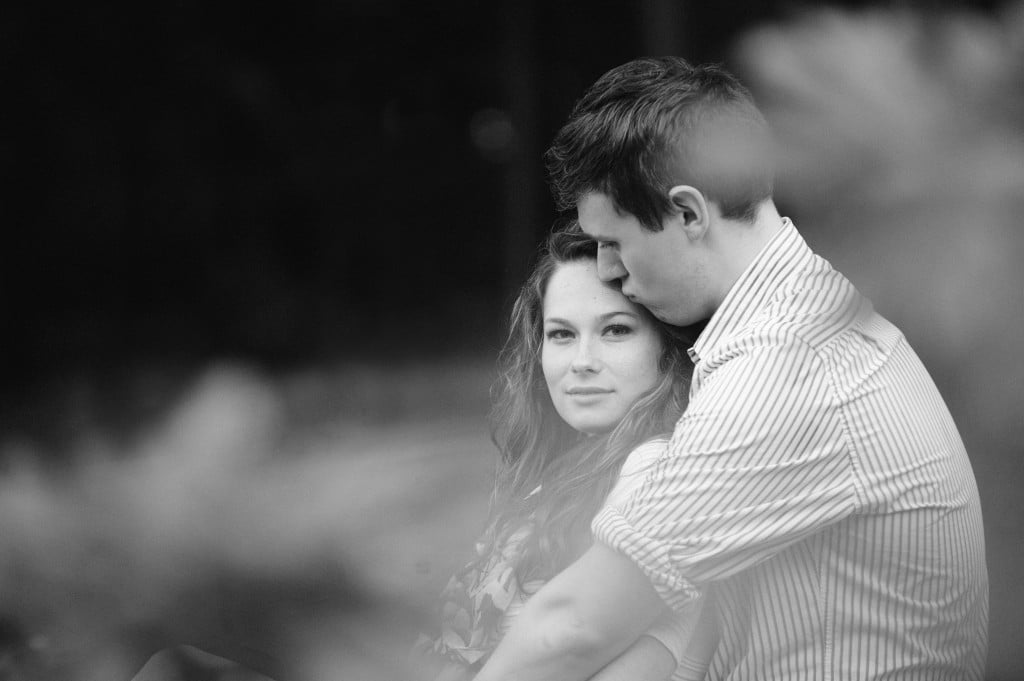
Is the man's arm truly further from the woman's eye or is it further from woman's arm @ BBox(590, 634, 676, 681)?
the woman's eye

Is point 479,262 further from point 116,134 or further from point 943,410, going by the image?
point 943,410

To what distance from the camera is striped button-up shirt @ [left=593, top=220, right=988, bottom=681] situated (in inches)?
36.3

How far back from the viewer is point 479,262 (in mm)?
1312

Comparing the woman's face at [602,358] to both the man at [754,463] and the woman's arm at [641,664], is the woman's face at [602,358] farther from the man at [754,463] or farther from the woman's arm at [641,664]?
the woman's arm at [641,664]

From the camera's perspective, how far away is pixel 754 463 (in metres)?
0.92

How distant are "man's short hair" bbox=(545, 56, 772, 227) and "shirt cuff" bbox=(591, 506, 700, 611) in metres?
0.29

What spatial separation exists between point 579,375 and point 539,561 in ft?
0.68

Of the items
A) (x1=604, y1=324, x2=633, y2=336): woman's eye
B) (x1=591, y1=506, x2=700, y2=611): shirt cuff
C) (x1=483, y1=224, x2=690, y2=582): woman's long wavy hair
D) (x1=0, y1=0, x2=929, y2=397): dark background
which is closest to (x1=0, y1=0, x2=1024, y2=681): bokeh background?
(x1=0, y1=0, x2=929, y2=397): dark background

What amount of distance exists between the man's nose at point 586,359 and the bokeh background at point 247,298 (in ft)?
0.62

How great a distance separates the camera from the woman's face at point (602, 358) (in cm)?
118

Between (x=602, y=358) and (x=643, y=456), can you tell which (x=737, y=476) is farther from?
(x=602, y=358)

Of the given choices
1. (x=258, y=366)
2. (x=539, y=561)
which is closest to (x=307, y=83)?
(x=258, y=366)

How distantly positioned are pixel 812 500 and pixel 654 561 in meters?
0.15

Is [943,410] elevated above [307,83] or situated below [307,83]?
below
